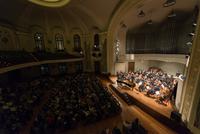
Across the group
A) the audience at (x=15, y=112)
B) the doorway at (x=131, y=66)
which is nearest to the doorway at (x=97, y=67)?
the doorway at (x=131, y=66)

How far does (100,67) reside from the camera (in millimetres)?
16500

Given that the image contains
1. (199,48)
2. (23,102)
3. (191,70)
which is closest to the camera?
(199,48)

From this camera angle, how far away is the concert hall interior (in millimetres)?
5457

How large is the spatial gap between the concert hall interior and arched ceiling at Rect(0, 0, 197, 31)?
106mm

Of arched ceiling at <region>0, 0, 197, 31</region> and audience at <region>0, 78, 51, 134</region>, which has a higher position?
arched ceiling at <region>0, 0, 197, 31</region>

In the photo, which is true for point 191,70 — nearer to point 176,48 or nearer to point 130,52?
point 176,48

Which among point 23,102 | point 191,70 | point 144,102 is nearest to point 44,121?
point 23,102

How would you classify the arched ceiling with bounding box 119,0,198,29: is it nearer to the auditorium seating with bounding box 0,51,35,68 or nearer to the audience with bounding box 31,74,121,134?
the audience with bounding box 31,74,121,134

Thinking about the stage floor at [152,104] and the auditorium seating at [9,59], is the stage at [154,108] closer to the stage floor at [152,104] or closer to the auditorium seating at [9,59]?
the stage floor at [152,104]

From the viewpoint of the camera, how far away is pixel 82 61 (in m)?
16.9

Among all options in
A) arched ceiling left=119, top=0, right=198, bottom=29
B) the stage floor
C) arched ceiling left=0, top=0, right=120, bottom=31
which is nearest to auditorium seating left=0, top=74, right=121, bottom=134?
the stage floor

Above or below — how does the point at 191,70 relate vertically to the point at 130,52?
below

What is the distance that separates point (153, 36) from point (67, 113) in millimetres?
15116

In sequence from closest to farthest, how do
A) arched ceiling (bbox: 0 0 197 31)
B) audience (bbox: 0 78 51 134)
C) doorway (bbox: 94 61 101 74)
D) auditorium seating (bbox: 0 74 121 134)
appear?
audience (bbox: 0 78 51 134)
auditorium seating (bbox: 0 74 121 134)
arched ceiling (bbox: 0 0 197 31)
doorway (bbox: 94 61 101 74)
